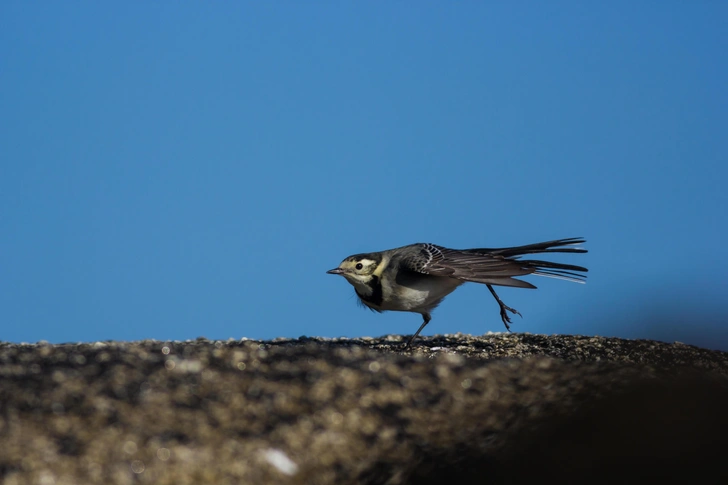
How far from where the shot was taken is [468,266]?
6.55 m

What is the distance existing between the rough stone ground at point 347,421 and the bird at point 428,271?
5.77 ft

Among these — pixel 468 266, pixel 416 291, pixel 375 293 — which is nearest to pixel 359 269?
pixel 375 293

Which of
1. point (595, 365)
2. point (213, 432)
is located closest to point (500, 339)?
point (595, 365)

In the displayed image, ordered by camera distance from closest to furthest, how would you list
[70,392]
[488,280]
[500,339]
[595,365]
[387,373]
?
[70,392] → [387,373] → [595,365] → [488,280] → [500,339]

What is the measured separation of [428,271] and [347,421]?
294 centimetres

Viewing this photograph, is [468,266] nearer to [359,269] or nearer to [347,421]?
[359,269]

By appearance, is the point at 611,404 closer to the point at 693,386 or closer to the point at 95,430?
the point at 693,386

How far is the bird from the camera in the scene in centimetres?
640

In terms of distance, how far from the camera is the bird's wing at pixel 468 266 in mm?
6219

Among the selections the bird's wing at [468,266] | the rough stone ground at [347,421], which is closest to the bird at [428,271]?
the bird's wing at [468,266]

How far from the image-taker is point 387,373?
4270 mm

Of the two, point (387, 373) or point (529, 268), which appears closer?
point (387, 373)

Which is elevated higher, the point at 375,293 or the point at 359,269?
the point at 359,269

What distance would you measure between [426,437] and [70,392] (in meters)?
1.93
